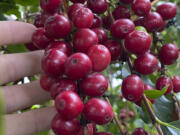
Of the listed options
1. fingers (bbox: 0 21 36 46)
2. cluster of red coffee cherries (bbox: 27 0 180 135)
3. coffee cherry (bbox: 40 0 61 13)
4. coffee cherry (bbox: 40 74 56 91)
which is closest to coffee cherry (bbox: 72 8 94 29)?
cluster of red coffee cherries (bbox: 27 0 180 135)

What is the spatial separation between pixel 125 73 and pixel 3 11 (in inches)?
31.8

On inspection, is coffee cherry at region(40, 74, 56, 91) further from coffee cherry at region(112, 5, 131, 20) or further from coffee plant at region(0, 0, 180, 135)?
coffee cherry at region(112, 5, 131, 20)

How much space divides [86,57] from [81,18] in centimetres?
17

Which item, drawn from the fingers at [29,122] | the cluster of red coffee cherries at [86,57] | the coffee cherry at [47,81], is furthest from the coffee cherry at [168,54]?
the fingers at [29,122]

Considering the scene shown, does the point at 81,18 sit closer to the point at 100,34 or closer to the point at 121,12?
the point at 100,34

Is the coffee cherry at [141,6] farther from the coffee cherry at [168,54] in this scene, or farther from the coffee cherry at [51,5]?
the coffee cherry at [51,5]

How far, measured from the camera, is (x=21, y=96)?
1.25m

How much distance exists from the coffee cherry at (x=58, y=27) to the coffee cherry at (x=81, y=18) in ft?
0.10

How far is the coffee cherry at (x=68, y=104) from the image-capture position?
26.9 inches

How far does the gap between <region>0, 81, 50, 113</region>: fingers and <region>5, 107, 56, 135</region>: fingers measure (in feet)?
0.16

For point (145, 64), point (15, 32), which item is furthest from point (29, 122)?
point (145, 64)

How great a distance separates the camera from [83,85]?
78 centimetres

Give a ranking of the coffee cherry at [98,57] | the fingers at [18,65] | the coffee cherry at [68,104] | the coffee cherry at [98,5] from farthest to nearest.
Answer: the fingers at [18,65], the coffee cherry at [98,5], the coffee cherry at [98,57], the coffee cherry at [68,104]

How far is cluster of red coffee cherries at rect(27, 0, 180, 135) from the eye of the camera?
2.40 feet
